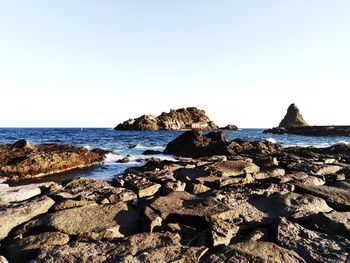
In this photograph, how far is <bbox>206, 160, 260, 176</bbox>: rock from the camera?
9942 millimetres

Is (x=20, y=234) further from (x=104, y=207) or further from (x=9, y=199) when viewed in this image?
(x=9, y=199)

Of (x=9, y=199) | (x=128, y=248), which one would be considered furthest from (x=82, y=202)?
(x=128, y=248)

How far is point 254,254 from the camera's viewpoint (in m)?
4.24

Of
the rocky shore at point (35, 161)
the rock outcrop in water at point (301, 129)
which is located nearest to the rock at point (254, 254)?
the rocky shore at point (35, 161)

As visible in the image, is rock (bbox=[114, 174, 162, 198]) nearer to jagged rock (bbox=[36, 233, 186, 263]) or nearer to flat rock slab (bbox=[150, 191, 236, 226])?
flat rock slab (bbox=[150, 191, 236, 226])

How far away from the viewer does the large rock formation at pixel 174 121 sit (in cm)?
11900

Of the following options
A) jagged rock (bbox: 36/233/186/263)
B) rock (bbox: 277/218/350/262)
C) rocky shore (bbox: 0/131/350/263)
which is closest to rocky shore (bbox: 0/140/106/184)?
rocky shore (bbox: 0/131/350/263)

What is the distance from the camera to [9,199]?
22.9ft

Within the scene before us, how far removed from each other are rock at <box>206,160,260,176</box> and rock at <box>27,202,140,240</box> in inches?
174

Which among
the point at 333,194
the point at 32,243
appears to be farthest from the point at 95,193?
the point at 333,194

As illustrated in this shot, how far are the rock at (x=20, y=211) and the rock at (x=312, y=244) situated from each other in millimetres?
4343

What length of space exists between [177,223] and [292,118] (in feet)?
493

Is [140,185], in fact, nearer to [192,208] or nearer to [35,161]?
[192,208]

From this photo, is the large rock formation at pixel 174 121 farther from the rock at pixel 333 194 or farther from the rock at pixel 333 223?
the rock at pixel 333 223
